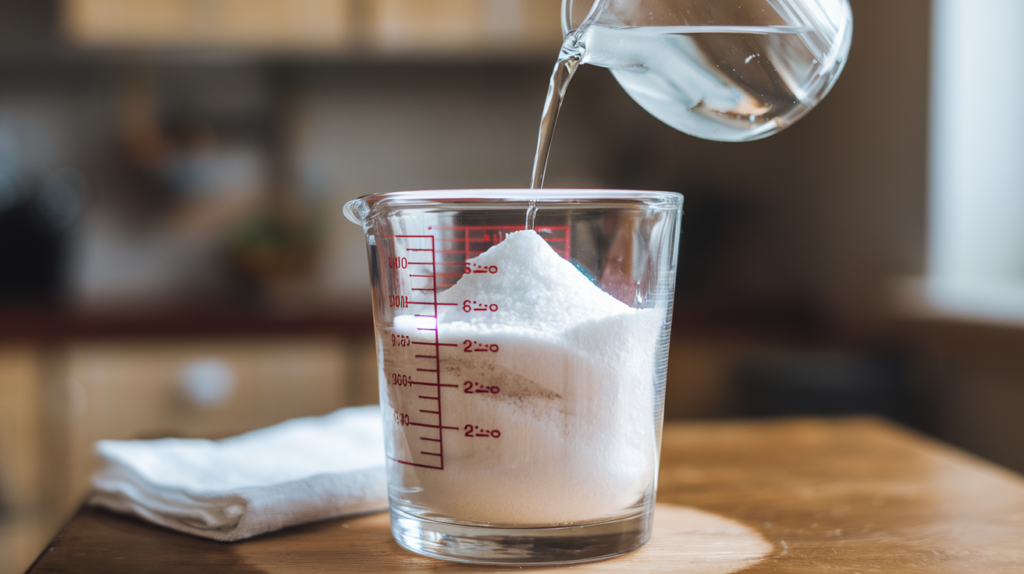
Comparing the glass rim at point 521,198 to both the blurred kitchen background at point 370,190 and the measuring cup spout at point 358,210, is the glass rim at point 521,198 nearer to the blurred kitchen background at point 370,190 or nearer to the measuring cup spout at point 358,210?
the measuring cup spout at point 358,210

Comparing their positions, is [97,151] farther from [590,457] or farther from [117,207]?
[590,457]

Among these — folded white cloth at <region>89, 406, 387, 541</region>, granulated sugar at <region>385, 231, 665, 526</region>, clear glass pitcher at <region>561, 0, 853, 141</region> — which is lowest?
folded white cloth at <region>89, 406, 387, 541</region>

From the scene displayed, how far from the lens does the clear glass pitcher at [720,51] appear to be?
442 millimetres

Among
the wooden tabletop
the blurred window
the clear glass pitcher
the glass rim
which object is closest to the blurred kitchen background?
the blurred window

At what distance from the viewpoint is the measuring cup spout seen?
1.42ft

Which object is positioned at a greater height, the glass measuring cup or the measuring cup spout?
the measuring cup spout

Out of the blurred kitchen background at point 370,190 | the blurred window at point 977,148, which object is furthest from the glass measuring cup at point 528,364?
the blurred window at point 977,148

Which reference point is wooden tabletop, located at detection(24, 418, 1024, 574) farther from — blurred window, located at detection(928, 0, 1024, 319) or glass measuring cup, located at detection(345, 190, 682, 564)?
blurred window, located at detection(928, 0, 1024, 319)

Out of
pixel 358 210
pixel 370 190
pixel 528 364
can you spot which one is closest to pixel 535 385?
pixel 528 364

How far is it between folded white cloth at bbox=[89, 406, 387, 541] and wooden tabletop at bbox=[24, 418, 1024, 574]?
10 mm

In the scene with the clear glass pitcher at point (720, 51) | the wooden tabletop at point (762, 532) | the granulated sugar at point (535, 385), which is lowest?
the wooden tabletop at point (762, 532)

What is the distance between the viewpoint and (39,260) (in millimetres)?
1812

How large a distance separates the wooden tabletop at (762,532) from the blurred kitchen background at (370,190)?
0.73 metres

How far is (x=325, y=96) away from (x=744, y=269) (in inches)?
43.8
